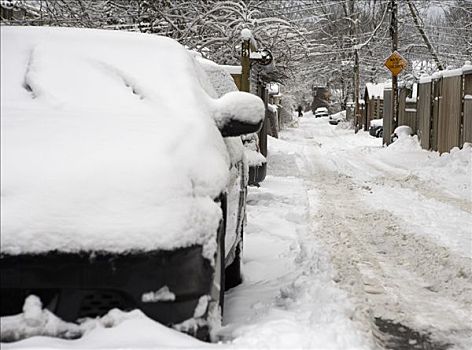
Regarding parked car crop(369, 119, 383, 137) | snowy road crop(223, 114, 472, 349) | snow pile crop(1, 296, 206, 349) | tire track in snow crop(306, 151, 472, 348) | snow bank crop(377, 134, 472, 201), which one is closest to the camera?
snow pile crop(1, 296, 206, 349)

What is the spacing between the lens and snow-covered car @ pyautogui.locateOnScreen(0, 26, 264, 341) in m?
2.65

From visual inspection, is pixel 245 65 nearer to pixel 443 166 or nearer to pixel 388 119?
pixel 443 166

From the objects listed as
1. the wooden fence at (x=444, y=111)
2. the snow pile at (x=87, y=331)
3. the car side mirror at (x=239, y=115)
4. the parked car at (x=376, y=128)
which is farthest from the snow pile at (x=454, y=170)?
the parked car at (x=376, y=128)

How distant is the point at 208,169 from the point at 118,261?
0.81 meters

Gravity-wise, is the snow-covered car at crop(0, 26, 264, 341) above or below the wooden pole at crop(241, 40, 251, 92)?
below

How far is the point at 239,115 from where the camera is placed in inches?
151

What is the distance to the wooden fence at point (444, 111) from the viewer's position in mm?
14102

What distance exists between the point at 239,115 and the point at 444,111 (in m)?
13.4

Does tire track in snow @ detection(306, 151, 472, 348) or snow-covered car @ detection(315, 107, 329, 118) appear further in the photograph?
snow-covered car @ detection(315, 107, 329, 118)

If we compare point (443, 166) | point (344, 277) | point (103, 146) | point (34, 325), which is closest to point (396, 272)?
point (344, 277)

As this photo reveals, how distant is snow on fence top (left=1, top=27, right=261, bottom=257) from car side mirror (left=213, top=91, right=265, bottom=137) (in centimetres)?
5

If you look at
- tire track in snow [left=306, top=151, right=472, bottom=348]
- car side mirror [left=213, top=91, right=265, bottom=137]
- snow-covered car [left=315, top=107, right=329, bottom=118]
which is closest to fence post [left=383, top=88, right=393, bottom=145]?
tire track in snow [left=306, top=151, right=472, bottom=348]

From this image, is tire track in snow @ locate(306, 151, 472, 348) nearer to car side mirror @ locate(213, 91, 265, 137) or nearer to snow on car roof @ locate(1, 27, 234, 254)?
car side mirror @ locate(213, 91, 265, 137)

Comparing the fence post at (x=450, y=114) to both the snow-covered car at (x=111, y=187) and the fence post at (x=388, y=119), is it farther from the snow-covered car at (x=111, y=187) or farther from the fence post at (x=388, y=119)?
the snow-covered car at (x=111, y=187)
